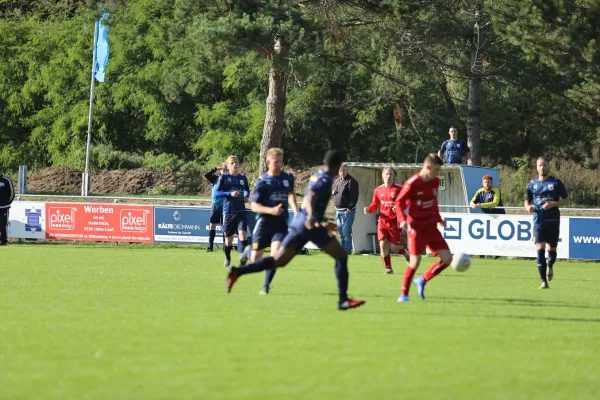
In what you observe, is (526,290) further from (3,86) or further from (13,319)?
(3,86)

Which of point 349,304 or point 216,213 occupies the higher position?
point 216,213

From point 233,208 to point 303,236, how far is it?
7.27m

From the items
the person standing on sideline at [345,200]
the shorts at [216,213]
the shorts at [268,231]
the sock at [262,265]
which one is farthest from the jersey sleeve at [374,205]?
the sock at [262,265]

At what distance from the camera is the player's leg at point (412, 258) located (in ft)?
41.7

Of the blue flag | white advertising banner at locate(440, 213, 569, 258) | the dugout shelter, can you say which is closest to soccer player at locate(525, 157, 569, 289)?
white advertising banner at locate(440, 213, 569, 258)

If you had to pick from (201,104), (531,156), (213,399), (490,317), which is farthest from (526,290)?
(201,104)

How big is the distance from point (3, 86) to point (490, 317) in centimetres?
5304

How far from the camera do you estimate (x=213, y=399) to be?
6.47 meters

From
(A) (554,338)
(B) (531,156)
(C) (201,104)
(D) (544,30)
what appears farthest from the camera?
(C) (201,104)

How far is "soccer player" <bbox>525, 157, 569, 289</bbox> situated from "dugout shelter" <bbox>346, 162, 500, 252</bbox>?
904 centimetres

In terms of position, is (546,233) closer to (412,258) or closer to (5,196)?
(412,258)

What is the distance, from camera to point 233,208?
1864 cm

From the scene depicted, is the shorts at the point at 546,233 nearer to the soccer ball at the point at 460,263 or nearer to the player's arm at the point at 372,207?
the soccer ball at the point at 460,263

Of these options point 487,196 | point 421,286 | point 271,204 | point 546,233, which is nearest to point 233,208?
point 271,204
